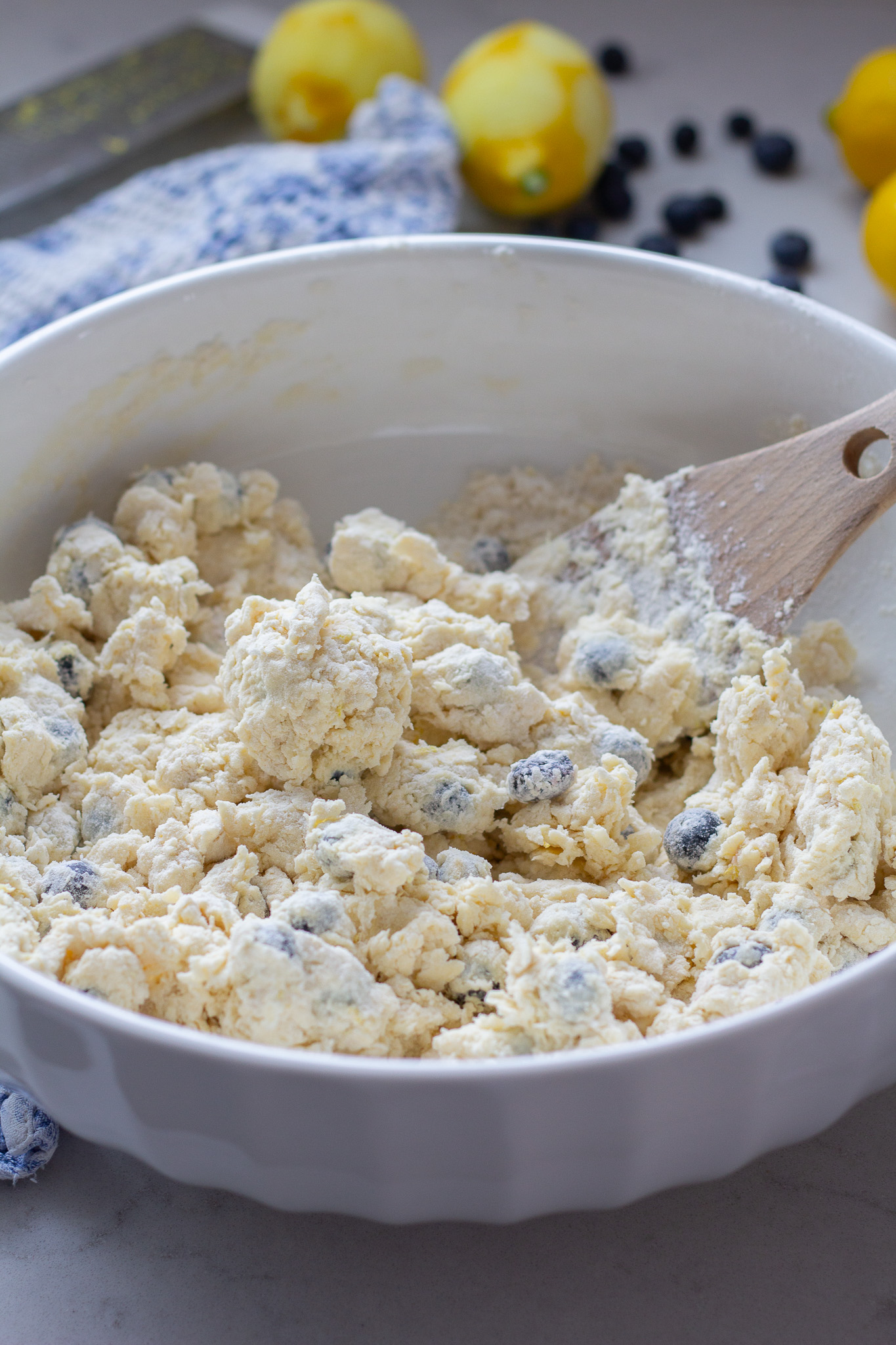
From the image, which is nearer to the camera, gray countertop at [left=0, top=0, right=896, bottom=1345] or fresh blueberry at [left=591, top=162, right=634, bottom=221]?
gray countertop at [left=0, top=0, right=896, bottom=1345]

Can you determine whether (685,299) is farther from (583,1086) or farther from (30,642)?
(583,1086)

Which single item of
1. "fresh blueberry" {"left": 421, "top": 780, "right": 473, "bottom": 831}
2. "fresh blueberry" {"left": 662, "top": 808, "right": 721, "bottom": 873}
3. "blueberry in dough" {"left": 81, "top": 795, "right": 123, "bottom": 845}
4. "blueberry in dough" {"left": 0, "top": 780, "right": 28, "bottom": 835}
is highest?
"blueberry in dough" {"left": 0, "top": 780, "right": 28, "bottom": 835}

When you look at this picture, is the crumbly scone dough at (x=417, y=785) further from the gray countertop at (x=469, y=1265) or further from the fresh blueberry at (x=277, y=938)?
the gray countertop at (x=469, y=1265)

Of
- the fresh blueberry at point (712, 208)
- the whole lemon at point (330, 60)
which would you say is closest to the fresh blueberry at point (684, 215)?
the fresh blueberry at point (712, 208)

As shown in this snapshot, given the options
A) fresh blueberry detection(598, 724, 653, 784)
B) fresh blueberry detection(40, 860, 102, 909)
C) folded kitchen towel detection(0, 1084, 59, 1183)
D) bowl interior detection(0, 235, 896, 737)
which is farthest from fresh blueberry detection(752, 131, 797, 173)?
folded kitchen towel detection(0, 1084, 59, 1183)

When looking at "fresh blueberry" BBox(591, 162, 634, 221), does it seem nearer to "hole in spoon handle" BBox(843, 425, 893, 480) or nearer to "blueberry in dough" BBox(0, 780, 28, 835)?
"hole in spoon handle" BBox(843, 425, 893, 480)

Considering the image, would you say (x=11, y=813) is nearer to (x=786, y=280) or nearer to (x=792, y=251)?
(x=786, y=280)
